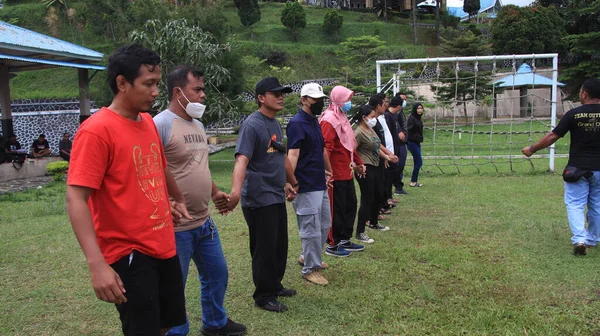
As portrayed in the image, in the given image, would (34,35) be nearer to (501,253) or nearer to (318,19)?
(501,253)

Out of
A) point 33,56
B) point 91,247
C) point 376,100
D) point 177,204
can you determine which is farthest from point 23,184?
point 91,247

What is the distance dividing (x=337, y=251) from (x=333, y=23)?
38.9 meters

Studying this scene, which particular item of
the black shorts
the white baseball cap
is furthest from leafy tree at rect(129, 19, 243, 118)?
the black shorts

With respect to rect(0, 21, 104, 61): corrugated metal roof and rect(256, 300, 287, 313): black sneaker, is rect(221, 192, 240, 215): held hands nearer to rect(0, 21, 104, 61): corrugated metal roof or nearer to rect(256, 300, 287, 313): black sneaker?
rect(256, 300, 287, 313): black sneaker

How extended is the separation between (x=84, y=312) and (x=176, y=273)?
6.35 ft

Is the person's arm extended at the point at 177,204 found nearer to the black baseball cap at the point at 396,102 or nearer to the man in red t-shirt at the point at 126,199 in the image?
the man in red t-shirt at the point at 126,199

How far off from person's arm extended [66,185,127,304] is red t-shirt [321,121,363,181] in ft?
11.2

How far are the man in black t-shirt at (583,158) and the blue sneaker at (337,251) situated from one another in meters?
2.15

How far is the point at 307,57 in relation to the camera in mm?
37219

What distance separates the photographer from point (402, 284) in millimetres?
4570

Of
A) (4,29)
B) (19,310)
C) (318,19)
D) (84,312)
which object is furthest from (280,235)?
(318,19)

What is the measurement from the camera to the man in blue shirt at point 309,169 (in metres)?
4.50

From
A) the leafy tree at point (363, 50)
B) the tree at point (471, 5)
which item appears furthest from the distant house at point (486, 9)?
the leafy tree at point (363, 50)

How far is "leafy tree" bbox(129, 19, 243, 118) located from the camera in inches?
531
